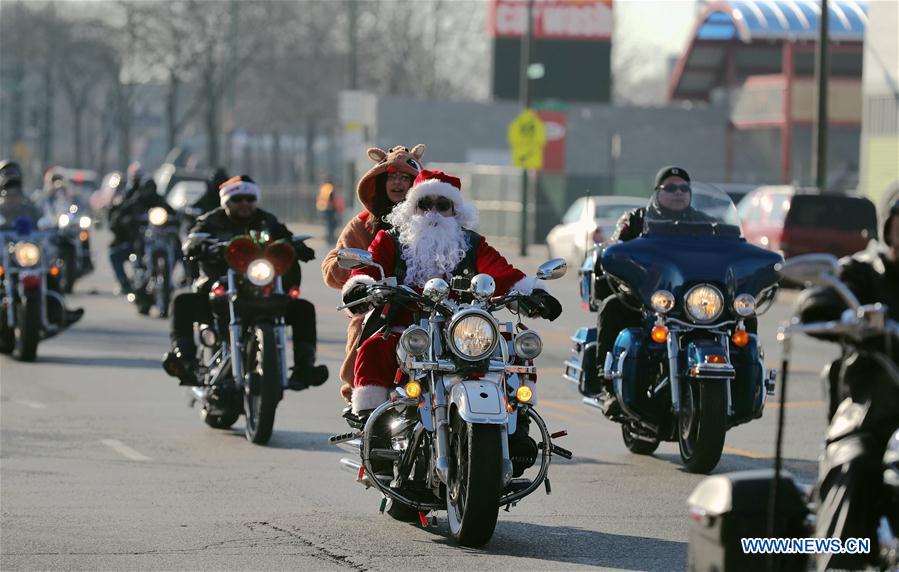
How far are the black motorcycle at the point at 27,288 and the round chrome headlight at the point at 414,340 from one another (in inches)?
402

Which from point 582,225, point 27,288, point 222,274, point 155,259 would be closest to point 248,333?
point 222,274

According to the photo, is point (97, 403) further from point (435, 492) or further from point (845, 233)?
point (845, 233)

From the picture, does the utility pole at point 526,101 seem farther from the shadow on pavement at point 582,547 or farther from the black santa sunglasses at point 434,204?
the shadow on pavement at point 582,547

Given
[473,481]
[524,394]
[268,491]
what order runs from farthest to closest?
[268,491] < [524,394] < [473,481]

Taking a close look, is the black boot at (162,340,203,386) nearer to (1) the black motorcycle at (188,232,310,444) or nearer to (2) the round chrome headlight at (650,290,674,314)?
(1) the black motorcycle at (188,232,310,444)

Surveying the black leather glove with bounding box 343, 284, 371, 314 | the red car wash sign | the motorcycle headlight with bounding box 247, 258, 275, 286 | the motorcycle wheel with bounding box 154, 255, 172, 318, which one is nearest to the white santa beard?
the black leather glove with bounding box 343, 284, 371, 314

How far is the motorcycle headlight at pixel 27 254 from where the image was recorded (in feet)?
60.6

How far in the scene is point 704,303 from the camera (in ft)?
37.6

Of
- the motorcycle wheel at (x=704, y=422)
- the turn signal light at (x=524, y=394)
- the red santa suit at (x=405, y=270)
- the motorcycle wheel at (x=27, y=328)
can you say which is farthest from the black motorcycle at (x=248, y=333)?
the motorcycle wheel at (x=27, y=328)

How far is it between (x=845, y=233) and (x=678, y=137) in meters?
35.9

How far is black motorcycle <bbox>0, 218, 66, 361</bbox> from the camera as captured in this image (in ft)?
60.5

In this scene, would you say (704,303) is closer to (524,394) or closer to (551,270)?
(551,270)

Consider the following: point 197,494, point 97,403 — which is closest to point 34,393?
point 97,403

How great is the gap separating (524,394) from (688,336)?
281 centimetres
